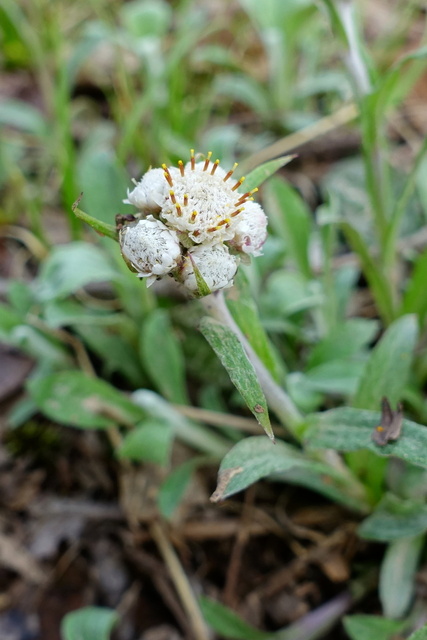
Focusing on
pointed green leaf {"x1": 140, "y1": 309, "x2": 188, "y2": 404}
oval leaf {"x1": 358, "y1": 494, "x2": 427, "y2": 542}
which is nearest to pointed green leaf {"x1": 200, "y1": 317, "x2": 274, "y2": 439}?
oval leaf {"x1": 358, "y1": 494, "x2": 427, "y2": 542}

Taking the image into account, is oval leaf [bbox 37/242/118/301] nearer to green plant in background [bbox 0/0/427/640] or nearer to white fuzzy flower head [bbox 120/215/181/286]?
green plant in background [bbox 0/0/427/640]

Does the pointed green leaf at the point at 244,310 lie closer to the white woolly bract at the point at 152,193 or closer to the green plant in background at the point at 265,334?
the green plant in background at the point at 265,334

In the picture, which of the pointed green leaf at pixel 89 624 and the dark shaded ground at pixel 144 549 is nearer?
the pointed green leaf at pixel 89 624

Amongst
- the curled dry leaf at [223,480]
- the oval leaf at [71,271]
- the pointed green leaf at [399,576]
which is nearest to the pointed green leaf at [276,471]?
the curled dry leaf at [223,480]

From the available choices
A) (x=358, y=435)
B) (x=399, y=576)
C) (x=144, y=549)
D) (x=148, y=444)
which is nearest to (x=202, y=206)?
(x=358, y=435)

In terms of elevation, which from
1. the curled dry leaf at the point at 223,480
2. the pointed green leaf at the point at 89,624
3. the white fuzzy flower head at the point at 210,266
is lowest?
the pointed green leaf at the point at 89,624

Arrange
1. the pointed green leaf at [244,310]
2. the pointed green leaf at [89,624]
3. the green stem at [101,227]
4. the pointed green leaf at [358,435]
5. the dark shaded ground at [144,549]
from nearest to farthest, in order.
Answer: the green stem at [101,227] < the pointed green leaf at [358,435] < the pointed green leaf at [244,310] < the pointed green leaf at [89,624] < the dark shaded ground at [144,549]

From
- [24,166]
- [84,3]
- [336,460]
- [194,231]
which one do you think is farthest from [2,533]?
[84,3]

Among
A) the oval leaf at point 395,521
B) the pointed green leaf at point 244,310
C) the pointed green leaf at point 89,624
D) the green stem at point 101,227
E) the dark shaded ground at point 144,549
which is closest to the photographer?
the green stem at point 101,227
